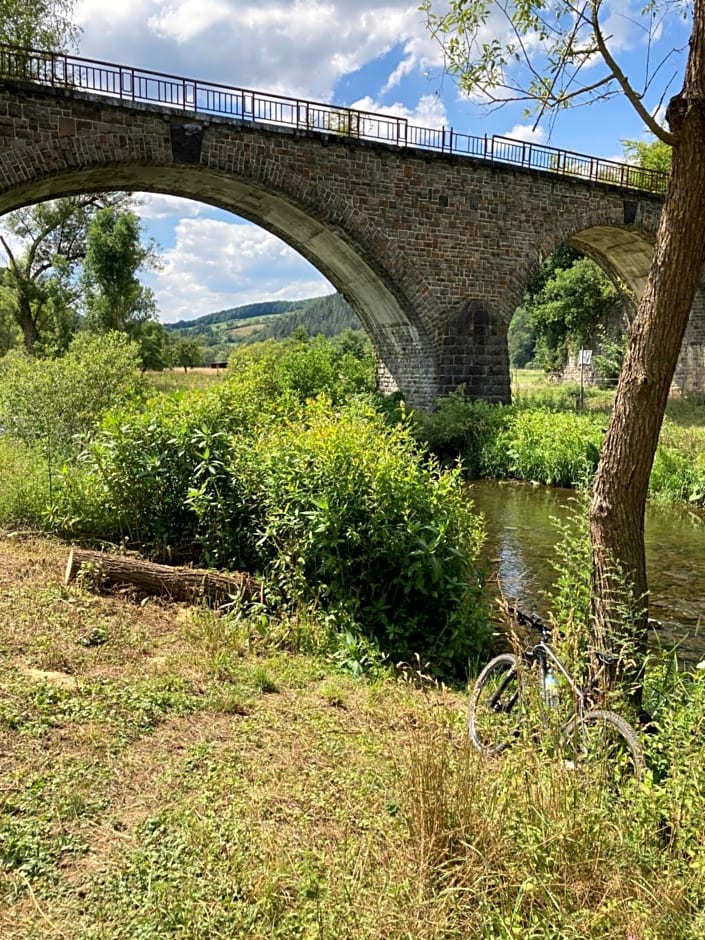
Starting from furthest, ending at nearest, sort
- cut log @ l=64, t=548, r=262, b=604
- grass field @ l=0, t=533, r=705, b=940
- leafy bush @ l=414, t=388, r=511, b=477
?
leafy bush @ l=414, t=388, r=511, b=477, cut log @ l=64, t=548, r=262, b=604, grass field @ l=0, t=533, r=705, b=940

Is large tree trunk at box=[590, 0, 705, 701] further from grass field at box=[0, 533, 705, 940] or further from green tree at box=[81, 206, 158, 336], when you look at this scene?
green tree at box=[81, 206, 158, 336]

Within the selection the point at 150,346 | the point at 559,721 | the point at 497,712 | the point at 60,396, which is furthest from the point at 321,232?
the point at 150,346

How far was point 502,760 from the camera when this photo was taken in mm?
2967

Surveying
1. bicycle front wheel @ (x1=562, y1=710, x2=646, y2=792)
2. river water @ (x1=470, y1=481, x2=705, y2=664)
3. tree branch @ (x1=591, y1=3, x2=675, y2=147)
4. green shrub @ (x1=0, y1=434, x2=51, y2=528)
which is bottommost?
river water @ (x1=470, y1=481, x2=705, y2=664)

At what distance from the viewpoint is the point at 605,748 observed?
2869 millimetres

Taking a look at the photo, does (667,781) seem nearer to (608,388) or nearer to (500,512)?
(500,512)

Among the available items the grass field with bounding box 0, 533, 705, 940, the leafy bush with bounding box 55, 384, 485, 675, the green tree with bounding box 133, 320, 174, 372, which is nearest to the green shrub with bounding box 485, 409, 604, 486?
the leafy bush with bounding box 55, 384, 485, 675

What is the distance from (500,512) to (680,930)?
31.7 ft

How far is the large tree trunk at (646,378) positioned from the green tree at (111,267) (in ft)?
101

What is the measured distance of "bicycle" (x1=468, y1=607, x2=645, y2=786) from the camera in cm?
277

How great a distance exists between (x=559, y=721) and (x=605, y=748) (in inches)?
8.4

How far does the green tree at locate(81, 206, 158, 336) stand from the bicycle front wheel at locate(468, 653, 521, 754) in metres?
30.6

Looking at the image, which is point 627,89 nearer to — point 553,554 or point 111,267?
point 553,554

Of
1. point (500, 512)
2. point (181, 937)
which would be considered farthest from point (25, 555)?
point (500, 512)
